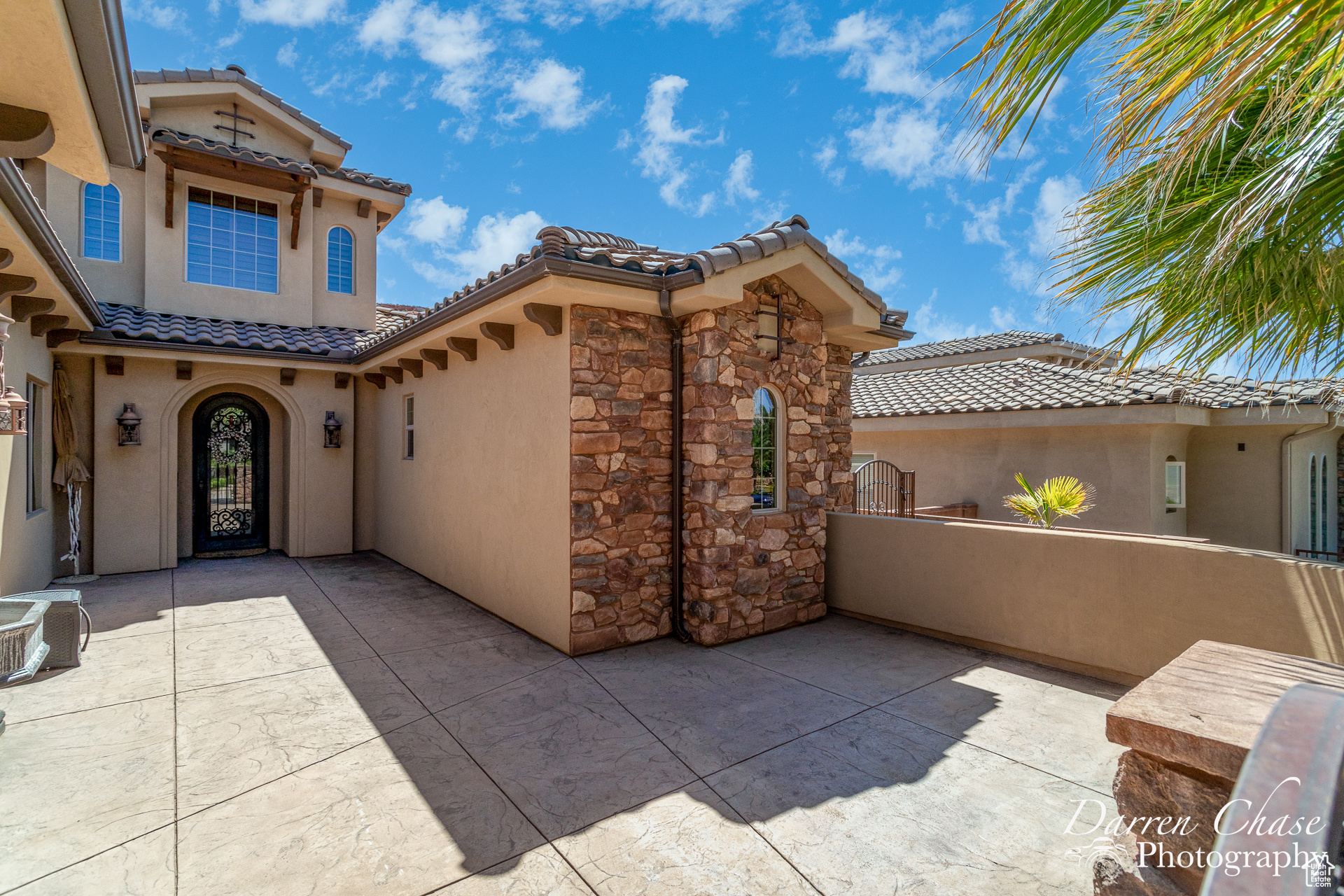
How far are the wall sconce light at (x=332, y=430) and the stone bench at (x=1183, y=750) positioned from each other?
37.8ft

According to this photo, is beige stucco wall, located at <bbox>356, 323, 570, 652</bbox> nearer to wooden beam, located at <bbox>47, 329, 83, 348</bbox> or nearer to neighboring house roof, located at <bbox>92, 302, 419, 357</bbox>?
neighboring house roof, located at <bbox>92, 302, 419, 357</bbox>

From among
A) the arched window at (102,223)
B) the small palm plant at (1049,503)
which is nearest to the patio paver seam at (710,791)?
the small palm plant at (1049,503)

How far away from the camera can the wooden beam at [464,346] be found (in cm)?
771

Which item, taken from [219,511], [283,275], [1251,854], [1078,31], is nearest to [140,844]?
[1251,854]

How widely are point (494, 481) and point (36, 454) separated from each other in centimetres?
614

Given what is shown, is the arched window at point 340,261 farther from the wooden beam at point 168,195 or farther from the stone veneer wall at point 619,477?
the stone veneer wall at point 619,477

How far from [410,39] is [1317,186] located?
11938 mm

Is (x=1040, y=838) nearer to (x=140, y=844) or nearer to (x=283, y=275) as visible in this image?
(x=140, y=844)

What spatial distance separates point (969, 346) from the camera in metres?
19.2

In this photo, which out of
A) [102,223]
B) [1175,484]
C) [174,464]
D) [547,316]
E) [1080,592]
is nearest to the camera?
[1080,592]

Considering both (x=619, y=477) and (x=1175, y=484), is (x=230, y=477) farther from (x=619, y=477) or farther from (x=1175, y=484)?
(x=1175, y=484)

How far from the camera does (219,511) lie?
35.4 feet

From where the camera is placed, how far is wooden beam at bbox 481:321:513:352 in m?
6.77

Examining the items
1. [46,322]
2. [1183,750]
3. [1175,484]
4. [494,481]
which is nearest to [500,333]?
[494,481]
